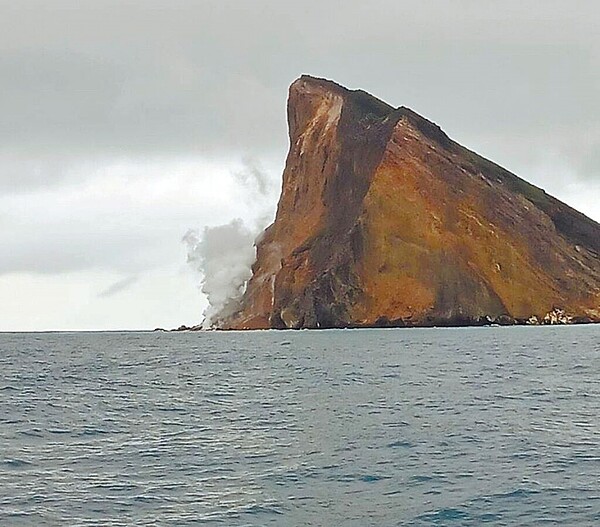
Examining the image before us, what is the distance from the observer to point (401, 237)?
156250 millimetres

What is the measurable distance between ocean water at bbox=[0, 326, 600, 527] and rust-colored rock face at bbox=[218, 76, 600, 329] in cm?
10275

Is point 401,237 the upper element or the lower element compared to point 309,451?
upper

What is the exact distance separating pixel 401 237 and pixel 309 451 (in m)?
134

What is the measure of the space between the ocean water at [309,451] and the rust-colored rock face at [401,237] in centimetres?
10275

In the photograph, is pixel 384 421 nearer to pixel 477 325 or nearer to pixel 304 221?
pixel 477 325

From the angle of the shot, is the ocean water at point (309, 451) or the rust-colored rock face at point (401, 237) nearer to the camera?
the ocean water at point (309, 451)

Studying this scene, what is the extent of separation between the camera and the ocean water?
17.6 m

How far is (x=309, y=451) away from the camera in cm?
2386

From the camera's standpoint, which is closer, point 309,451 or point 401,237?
point 309,451

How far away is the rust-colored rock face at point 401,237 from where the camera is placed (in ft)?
492

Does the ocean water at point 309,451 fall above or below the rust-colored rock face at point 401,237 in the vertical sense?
below

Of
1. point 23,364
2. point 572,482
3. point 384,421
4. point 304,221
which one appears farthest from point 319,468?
point 304,221

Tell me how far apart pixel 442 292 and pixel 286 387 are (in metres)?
110

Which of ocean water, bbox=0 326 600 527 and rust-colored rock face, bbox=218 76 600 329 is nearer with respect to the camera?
ocean water, bbox=0 326 600 527
